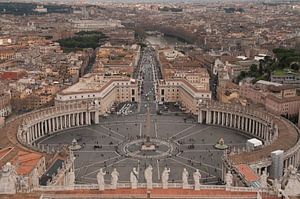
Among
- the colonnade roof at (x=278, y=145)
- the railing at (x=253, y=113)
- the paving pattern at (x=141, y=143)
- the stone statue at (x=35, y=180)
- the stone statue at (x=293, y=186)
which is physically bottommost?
the paving pattern at (x=141, y=143)

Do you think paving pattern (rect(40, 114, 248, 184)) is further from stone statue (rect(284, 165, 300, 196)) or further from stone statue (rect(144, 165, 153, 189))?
stone statue (rect(284, 165, 300, 196))

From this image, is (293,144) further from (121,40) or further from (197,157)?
(121,40)

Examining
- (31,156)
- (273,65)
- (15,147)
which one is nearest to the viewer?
(31,156)

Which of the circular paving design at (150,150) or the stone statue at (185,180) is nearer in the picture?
the stone statue at (185,180)

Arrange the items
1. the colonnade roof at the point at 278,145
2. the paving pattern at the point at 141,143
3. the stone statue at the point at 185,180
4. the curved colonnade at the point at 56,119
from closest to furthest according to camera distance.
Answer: the stone statue at the point at 185,180 → the colonnade roof at the point at 278,145 → the paving pattern at the point at 141,143 → the curved colonnade at the point at 56,119

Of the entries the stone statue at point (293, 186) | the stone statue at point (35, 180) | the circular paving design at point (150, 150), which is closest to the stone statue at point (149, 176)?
the stone statue at point (35, 180)

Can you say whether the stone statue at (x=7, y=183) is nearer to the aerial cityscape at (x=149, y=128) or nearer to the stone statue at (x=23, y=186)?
the aerial cityscape at (x=149, y=128)

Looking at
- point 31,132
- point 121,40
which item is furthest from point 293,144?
point 121,40

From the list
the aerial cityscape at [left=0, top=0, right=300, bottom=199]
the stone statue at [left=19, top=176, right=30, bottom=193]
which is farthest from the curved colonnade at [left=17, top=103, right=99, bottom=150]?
the stone statue at [left=19, top=176, right=30, bottom=193]
